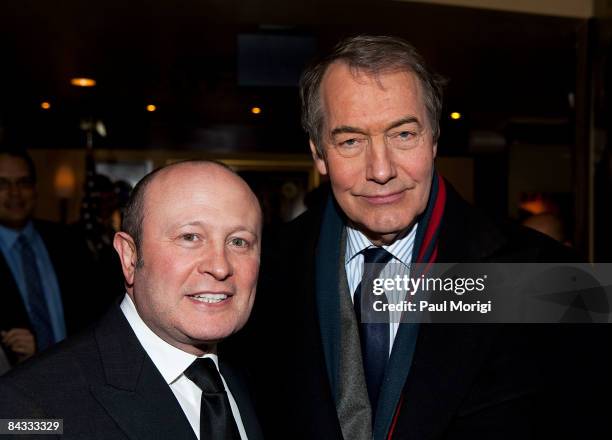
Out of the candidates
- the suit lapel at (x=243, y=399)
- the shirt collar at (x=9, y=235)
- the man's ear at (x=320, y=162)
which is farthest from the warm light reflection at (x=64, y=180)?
the suit lapel at (x=243, y=399)

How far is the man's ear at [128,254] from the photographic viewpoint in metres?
1.45

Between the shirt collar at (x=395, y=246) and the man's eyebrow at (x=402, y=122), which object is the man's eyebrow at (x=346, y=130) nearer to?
the man's eyebrow at (x=402, y=122)

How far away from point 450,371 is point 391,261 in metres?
0.32

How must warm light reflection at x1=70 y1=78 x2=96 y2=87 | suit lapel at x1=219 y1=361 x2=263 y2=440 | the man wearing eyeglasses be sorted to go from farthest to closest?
warm light reflection at x1=70 y1=78 x2=96 y2=87 < the man wearing eyeglasses < suit lapel at x1=219 y1=361 x2=263 y2=440

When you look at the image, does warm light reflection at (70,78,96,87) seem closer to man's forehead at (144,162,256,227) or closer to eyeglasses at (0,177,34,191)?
eyeglasses at (0,177,34,191)

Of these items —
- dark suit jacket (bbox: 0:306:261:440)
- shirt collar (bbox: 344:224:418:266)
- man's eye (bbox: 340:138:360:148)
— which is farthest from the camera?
shirt collar (bbox: 344:224:418:266)

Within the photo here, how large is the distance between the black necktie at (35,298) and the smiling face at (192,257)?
2.10 m

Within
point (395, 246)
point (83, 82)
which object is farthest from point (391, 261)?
point (83, 82)

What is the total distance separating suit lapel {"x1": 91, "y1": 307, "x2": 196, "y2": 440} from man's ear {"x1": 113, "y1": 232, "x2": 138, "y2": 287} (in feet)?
0.39

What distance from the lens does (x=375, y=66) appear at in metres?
1.62

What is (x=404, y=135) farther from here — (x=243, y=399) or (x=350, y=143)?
(x=243, y=399)

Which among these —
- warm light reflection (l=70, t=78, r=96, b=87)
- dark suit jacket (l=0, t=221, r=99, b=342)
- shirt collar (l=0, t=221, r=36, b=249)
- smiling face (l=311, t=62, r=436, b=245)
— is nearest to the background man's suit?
dark suit jacket (l=0, t=221, r=99, b=342)

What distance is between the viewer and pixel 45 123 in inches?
340

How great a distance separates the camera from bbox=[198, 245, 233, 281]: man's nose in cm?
137
